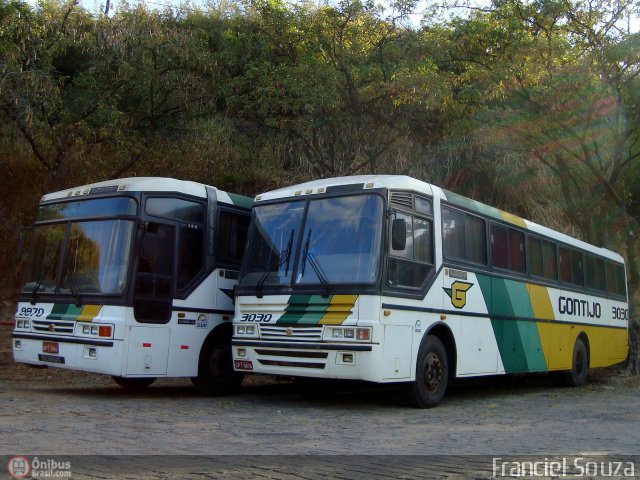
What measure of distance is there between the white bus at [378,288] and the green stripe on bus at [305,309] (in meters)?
0.01

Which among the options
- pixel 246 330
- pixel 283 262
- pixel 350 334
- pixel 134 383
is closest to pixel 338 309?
pixel 350 334

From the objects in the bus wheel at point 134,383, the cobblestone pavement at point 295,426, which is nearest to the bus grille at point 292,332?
the cobblestone pavement at point 295,426

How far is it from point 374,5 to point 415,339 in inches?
399

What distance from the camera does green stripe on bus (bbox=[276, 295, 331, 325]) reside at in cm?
970

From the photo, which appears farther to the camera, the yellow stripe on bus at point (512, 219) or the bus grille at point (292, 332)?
the yellow stripe on bus at point (512, 219)

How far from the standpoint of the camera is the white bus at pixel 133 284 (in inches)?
395

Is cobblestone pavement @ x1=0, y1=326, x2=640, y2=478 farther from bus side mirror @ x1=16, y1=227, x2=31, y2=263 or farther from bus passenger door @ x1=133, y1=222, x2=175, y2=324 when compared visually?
bus side mirror @ x1=16, y1=227, x2=31, y2=263

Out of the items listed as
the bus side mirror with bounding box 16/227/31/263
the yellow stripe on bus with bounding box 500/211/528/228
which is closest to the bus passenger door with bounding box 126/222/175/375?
the yellow stripe on bus with bounding box 500/211/528/228

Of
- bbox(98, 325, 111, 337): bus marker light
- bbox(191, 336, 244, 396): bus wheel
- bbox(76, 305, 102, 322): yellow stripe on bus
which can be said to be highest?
bbox(76, 305, 102, 322): yellow stripe on bus

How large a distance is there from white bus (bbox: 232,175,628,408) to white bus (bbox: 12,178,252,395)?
2.77ft

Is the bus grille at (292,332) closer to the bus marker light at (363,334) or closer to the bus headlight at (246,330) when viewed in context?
the bus headlight at (246,330)

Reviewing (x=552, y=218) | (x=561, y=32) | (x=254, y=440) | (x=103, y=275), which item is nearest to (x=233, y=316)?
(x=103, y=275)

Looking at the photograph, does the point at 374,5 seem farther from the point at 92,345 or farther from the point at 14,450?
the point at 14,450

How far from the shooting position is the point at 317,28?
1742 cm
